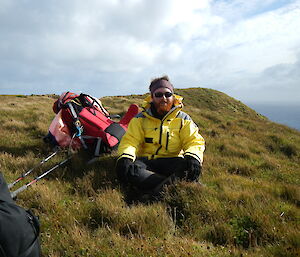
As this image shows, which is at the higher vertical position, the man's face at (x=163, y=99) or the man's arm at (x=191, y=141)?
the man's face at (x=163, y=99)

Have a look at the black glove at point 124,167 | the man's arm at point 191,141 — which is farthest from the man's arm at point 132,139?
the man's arm at point 191,141

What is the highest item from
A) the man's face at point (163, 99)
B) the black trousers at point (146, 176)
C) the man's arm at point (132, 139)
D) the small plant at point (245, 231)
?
the man's face at point (163, 99)

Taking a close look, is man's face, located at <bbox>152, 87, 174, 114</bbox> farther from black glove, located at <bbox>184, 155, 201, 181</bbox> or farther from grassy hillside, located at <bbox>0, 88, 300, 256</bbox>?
grassy hillside, located at <bbox>0, 88, 300, 256</bbox>

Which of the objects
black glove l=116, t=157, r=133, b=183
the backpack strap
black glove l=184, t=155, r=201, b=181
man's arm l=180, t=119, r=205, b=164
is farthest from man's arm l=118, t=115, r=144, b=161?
the backpack strap

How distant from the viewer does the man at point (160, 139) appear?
4.04 metres

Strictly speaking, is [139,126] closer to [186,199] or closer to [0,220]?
[186,199]

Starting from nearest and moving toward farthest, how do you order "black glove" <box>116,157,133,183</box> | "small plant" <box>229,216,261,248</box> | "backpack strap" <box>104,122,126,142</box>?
"small plant" <box>229,216,261,248</box>, "black glove" <box>116,157,133,183</box>, "backpack strap" <box>104,122,126,142</box>

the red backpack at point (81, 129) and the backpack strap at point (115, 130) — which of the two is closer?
the red backpack at point (81, 129)

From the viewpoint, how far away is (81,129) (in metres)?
5.70

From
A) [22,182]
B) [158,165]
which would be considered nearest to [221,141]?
[158,165]

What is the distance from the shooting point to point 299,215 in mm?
3035

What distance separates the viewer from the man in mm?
4043

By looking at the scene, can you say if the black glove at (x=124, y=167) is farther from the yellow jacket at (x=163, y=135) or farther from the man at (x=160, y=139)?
the yellow jacket at (x=163, y=135)

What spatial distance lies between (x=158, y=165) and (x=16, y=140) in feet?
15.9
